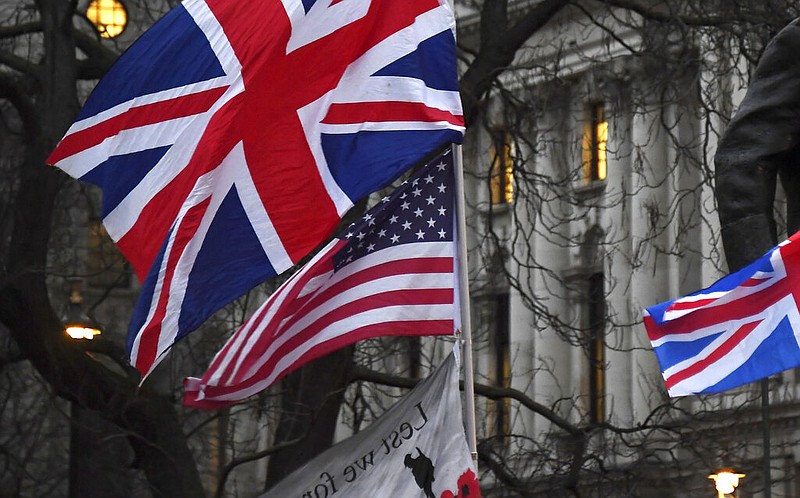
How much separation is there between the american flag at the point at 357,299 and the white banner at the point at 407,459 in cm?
40

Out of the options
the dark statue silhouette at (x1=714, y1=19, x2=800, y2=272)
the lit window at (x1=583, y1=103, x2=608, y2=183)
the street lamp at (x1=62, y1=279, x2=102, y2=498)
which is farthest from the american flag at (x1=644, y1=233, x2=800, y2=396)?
the lit window at (x1=583, y1=103, x2=608, y2=183)

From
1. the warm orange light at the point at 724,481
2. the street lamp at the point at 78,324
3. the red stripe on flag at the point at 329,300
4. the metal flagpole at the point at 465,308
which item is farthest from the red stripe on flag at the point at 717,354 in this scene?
the warm orange light at the point at 724,481

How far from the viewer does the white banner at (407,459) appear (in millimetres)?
9039

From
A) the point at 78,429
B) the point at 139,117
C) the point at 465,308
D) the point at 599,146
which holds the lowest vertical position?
the point at 465,308

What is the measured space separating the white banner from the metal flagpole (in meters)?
0.07

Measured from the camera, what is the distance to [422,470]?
29.8 feet

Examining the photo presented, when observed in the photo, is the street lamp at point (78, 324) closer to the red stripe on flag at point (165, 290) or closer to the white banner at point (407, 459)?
the red stripe on flag at point (165, 290)

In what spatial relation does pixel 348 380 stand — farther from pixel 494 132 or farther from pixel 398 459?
pixel 398 459

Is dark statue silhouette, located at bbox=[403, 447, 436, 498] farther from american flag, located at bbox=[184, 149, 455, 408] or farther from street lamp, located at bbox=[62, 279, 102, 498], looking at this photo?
street lamp, located at bbox=[62, 279, 102, 498]

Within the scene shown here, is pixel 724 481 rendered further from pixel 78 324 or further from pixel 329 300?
pixel 329 300

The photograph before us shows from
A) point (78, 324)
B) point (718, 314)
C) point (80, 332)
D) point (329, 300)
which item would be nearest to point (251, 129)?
point (329, 300)

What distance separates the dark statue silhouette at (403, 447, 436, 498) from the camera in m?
9.04

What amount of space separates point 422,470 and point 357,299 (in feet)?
3.00

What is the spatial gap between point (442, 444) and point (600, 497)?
996 centimetres
